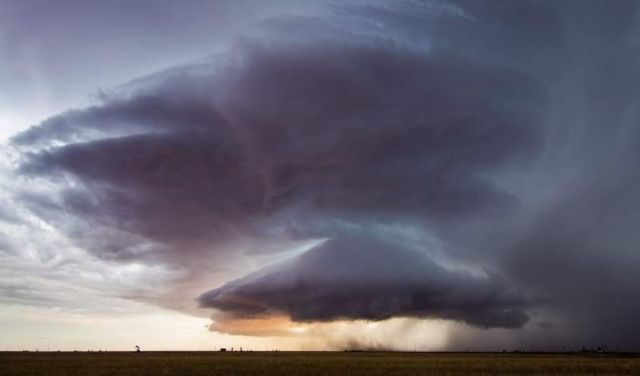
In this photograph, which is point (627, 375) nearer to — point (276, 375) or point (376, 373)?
point (376, 373)

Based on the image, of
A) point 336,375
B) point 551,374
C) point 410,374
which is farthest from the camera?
point 551,374

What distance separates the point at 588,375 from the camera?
72.1 meters

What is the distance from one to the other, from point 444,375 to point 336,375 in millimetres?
13944

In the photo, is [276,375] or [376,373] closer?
[276,375]

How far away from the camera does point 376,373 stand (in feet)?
230

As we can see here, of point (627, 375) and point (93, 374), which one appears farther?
point (627, 375)

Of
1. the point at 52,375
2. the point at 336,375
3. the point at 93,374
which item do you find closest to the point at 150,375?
the point at 93,374

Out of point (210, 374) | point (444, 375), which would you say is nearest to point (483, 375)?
point (444, 375)

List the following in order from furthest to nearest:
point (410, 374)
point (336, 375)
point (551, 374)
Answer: point (551, 374) → point (410, 374) → point (336, 375)

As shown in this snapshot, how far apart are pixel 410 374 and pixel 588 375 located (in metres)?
24.4

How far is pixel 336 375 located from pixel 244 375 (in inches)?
436

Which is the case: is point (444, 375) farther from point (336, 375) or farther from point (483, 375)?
point (336, 375)

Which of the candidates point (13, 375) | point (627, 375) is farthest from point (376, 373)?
point (13, 375)

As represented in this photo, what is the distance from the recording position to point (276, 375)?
2544 inches
